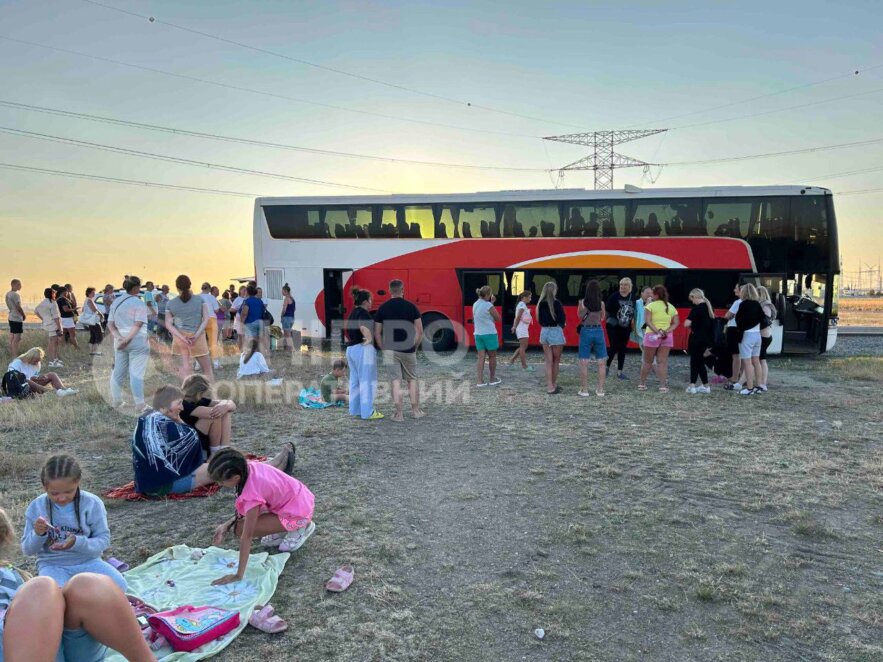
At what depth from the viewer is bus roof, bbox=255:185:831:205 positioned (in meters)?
13.1

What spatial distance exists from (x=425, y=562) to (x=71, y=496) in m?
2.23

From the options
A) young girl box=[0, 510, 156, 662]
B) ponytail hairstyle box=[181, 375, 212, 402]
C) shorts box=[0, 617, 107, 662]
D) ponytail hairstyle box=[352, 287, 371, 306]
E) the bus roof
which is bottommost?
shorts box=[0, 617, 107, 662]

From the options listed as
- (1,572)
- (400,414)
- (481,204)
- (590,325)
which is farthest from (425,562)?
(481,204)

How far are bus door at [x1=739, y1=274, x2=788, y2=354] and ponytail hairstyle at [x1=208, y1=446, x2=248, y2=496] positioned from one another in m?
12.7

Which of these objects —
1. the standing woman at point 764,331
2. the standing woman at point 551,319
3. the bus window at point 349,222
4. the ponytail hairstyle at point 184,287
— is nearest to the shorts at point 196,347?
the ponytail hairstyle at point 184,287

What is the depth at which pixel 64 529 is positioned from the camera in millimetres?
3107

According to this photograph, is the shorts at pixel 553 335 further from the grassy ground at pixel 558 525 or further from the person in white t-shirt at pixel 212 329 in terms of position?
the person in white t-shirt at pixel 212 329

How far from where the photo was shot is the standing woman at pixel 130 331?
24.2ft

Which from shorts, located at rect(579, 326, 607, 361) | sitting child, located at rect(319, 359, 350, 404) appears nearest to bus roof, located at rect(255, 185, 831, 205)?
shorts, located at rect(579, 326, 607, 361)

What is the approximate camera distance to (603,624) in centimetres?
319

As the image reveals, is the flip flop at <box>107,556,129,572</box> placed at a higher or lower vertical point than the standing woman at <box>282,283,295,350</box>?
lower

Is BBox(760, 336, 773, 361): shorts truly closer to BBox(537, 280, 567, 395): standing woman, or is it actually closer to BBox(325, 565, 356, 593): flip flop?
BBox(537, 280, 567, 395): standing woman

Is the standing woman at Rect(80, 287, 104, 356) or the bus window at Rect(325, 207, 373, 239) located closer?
the standing woman at Rect(80, 287, 104, 356)

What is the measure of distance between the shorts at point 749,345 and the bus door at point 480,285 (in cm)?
623
